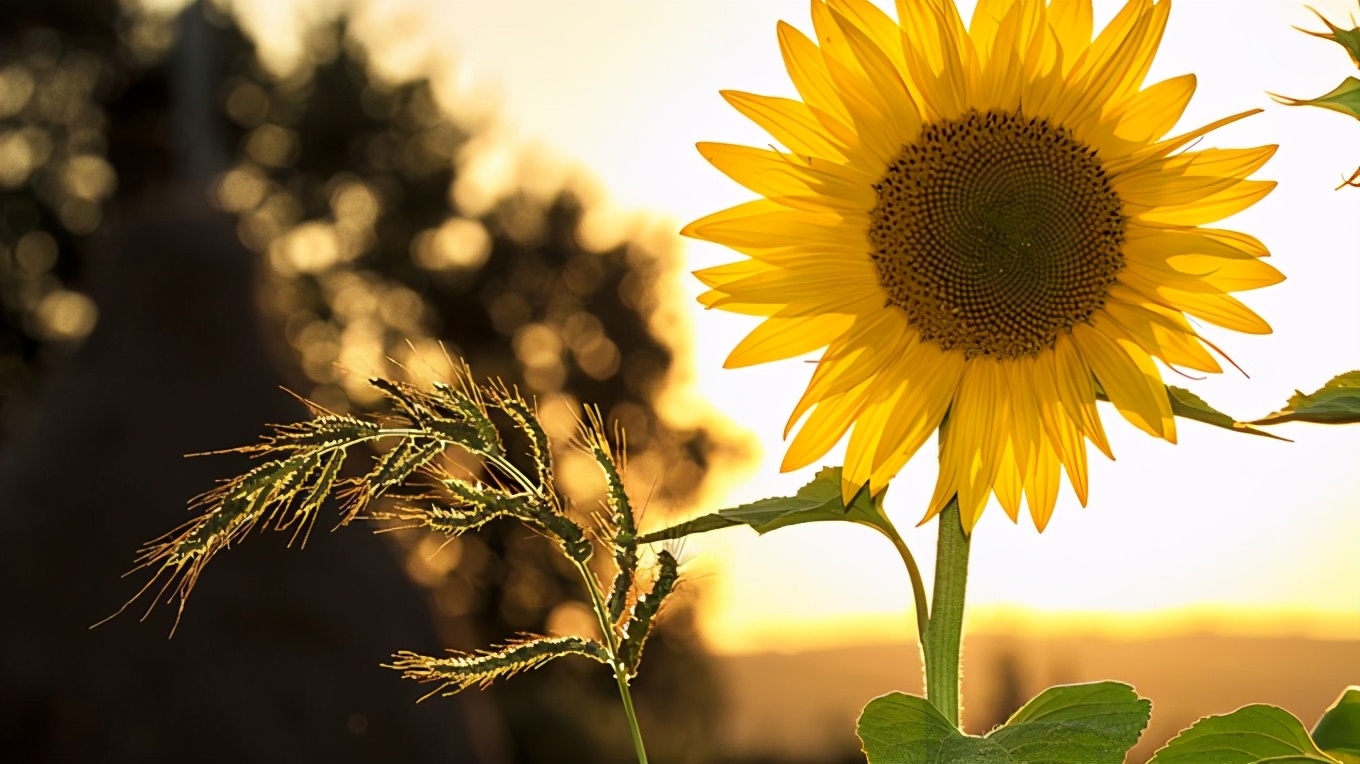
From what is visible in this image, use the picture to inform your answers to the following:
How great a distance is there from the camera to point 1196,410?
54.5 inches

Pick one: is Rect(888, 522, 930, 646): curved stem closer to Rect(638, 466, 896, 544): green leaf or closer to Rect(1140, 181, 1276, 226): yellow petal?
Rect(638, 466, 896, 544): green leaf

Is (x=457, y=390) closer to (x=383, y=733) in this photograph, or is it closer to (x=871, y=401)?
(x=871, y=401)

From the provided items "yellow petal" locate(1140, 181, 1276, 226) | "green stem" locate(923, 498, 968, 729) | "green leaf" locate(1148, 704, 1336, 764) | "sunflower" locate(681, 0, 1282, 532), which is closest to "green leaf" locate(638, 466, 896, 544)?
"sunflower" locate(681, 0, 1282, 532)

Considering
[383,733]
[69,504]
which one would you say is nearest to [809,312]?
[383,733]

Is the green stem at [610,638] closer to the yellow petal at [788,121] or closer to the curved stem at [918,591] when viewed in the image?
the curved stem at [918,591]

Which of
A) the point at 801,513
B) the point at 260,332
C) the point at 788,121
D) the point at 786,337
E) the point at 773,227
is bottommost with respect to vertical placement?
the point at 260,332

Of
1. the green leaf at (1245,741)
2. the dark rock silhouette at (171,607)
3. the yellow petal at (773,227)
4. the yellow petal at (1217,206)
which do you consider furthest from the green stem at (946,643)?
the dark rock silhouette at (171,607)

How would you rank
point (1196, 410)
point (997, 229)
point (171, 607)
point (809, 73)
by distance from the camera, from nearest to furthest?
1. point (1196, 410)
2. point (809, 73)
3. point (997, 229)
4. point (171, 607)

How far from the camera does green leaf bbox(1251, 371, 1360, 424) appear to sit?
1.26 metres

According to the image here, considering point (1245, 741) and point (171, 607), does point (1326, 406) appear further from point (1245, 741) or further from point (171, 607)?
point (171, 607)

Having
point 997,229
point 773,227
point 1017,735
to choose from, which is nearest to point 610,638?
point 1017,735

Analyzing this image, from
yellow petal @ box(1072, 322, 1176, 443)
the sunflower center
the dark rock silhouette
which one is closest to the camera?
yellow petal @ box(1072, 322, 1176, 443)

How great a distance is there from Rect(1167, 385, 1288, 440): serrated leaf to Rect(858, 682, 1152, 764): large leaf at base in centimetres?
27

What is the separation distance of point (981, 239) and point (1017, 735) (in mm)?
634
